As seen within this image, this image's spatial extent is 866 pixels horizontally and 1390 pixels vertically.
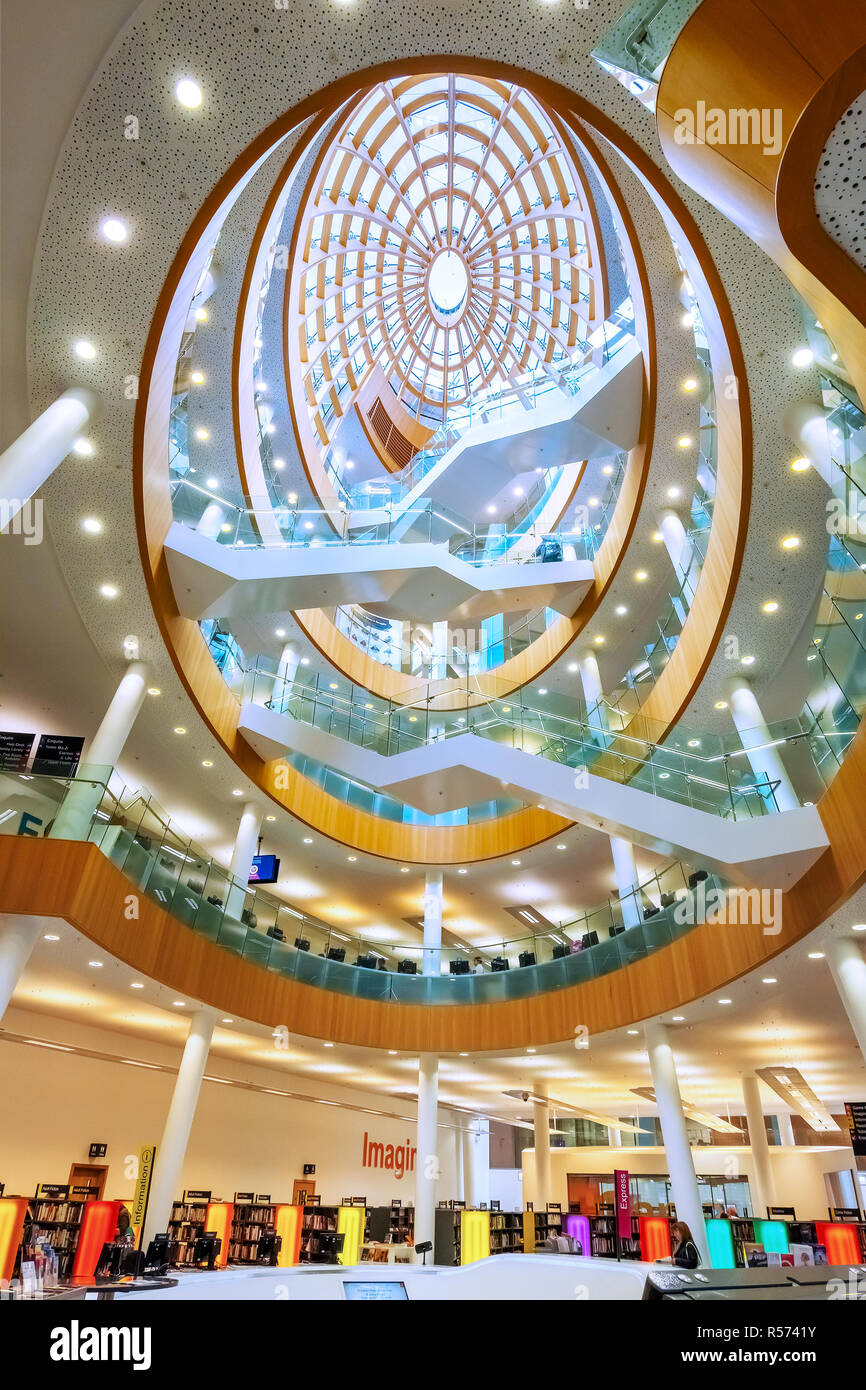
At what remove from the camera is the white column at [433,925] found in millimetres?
17641

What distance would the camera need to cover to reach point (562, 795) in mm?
12477

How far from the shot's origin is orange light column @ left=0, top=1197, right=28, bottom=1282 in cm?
1091

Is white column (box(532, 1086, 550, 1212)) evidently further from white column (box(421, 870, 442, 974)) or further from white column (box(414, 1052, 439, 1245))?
white column (box(421, 870, 442, 974))

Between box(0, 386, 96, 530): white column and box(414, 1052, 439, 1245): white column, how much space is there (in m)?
13.8

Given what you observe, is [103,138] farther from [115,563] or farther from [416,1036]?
[416,1036]

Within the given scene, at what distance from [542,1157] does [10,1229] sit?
13942mm

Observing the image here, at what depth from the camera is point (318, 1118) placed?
20.7m

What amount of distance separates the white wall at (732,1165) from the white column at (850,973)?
15.3 meters

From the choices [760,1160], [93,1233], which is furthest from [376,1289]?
[760,1160]

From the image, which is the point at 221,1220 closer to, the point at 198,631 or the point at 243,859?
the point at 243,859

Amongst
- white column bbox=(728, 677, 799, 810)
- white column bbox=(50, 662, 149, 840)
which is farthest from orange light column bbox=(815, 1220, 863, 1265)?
white column bbox=(50, 662, 149, 840)

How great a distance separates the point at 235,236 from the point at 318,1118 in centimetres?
2175

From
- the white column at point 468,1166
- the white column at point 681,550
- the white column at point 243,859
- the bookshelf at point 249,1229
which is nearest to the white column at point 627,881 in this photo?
the white column at point 681,550
